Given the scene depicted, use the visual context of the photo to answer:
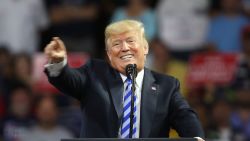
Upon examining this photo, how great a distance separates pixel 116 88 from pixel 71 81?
24 centimetres

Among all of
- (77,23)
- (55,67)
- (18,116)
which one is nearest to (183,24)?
(77,23)

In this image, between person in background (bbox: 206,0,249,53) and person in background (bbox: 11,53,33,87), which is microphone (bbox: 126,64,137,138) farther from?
person in background (bbox: 11,53,33,87)

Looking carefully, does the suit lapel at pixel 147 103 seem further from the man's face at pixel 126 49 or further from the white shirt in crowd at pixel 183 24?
the white shirt in crowd at pixel 183 24

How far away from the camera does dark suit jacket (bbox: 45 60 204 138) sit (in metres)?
3.99

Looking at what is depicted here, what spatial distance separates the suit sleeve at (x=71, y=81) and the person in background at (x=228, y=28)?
4226 mm

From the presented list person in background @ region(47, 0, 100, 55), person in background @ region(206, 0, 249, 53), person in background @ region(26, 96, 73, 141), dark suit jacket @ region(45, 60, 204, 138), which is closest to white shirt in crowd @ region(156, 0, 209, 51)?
person in background @ region(206, 0, 249, 53)

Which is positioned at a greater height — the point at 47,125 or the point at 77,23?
the point at 77,23

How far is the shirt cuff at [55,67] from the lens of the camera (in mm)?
3832

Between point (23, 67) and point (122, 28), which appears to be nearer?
point (122, 28)

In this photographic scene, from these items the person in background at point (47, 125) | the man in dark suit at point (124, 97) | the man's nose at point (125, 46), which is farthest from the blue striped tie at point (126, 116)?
the person in background at point (47, 125)

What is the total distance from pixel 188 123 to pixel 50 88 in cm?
449

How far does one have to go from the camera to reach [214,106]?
767cm

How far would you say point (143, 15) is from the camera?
845 cm

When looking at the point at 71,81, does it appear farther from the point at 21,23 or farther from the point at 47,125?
the point at 21,23
